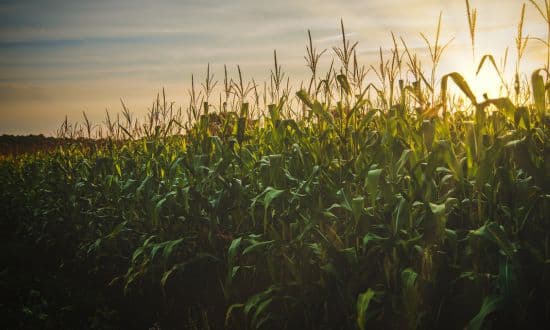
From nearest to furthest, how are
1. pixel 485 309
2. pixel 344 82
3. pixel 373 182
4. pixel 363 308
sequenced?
1. pixel 485 309
2. pixel 363 308
3. pixel 373 182
4. pixel 344 82

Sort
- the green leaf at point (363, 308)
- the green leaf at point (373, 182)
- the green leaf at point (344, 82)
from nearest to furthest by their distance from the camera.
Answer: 1. the green leaf at point (363, 308)
2. the green leaf at point (373, 182)
3. the green leaf at point (344, 82)

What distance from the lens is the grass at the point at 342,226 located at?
223cm

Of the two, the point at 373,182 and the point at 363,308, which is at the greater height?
the point at 373,182

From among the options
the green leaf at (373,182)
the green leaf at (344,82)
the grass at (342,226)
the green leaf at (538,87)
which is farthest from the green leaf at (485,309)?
the green leaf at (344,82)

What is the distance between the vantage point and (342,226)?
2768mm

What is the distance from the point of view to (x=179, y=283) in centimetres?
372

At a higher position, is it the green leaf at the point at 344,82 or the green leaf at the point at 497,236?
the green leaf at the point at 344,82

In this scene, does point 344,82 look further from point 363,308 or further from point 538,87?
point 363,308

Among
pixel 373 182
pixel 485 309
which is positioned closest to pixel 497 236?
pixel 485 309

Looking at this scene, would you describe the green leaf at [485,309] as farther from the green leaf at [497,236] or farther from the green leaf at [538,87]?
the green leaf at [538,87]

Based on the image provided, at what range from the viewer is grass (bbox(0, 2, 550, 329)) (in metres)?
2.23

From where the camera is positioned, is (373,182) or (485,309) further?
(373,182)

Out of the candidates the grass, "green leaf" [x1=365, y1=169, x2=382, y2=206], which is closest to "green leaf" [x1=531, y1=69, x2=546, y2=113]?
the grass

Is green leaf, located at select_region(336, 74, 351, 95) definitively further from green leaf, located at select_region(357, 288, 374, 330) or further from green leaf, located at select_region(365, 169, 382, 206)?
green leaf, located at select_region(357, 288, 374, 330)
